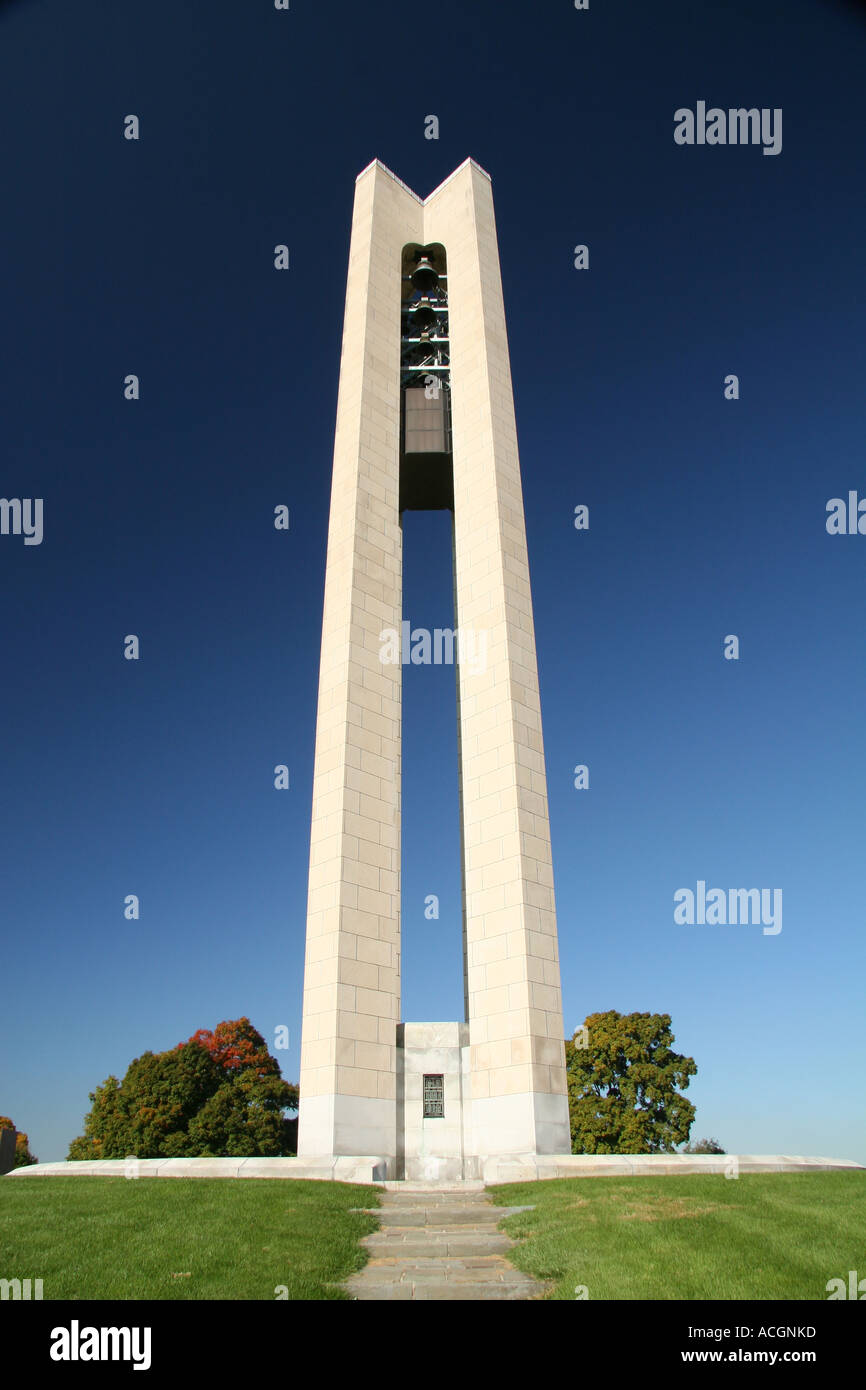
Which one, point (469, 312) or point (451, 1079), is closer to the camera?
point (451, 1079)

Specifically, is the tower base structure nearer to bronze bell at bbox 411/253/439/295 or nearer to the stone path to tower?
the stone path to tower

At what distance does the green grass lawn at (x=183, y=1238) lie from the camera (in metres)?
7.53

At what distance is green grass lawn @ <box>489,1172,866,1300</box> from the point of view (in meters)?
7.29

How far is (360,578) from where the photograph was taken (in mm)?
24531

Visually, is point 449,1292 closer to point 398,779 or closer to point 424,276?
point 398,779

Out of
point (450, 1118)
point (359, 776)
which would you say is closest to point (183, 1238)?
point (450, 1118)

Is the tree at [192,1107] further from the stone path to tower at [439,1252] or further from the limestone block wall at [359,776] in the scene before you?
the stone path to tower at [439,1252]

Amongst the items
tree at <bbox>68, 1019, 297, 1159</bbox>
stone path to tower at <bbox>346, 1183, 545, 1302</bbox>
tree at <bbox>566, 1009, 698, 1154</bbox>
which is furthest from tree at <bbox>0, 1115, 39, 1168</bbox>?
stone path to tower at <bbox>346, 1183, 545, 1302</bbox>

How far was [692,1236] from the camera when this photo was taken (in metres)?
8.83

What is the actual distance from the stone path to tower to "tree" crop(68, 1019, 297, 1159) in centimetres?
3352

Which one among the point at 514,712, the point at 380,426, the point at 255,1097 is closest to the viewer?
the point at 514,712
